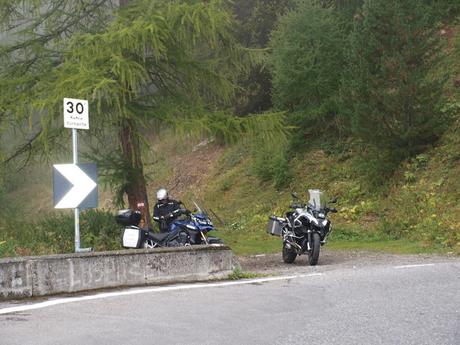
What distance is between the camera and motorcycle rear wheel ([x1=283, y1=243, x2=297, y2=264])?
14.2m

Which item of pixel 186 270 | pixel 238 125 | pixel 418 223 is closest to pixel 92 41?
pixel 238 125

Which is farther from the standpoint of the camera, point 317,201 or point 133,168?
point 133,168

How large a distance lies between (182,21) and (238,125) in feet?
8.85

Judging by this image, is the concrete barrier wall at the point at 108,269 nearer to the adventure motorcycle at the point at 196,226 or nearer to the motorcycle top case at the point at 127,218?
the motorcycle top case at the point at 127,218

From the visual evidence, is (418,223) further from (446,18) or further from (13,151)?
(446,18)

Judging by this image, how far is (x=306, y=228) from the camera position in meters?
13.9

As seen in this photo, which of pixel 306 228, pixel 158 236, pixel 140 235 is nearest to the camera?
pixel 140 235

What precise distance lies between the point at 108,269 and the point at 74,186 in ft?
4.25

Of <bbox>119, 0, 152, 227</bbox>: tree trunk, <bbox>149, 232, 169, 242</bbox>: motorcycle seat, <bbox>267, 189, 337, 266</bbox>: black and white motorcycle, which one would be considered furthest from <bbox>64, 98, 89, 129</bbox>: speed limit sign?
<bbox>119, 0, 152, 227</bbox>: tree trunk

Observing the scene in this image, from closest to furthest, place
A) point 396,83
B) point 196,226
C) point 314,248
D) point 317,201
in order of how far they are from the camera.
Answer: point 196,226 < point 314,248 < point 317,201 < point 396,83

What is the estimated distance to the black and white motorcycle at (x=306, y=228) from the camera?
44.2 feet

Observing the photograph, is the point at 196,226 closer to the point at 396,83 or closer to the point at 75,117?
the point at 75,117

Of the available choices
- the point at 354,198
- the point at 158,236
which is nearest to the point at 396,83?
the point at 354,198

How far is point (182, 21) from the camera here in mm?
14484
